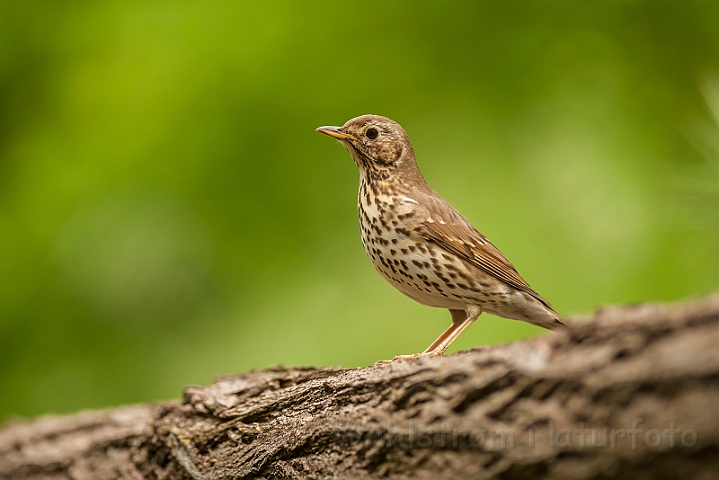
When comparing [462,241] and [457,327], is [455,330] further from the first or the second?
[462,241]

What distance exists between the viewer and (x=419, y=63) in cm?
425

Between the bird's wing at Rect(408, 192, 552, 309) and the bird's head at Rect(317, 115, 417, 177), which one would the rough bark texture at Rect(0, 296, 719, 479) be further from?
the bird's head at Rect(317, 115, 417, 177)

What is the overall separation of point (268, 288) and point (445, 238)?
1577 mm

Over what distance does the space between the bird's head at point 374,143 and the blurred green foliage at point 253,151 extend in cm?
76

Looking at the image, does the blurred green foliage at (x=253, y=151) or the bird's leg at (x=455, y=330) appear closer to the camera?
the bird's leg at (x=455, y=330)

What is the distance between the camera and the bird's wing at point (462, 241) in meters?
2.81

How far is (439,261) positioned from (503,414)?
4.26ft

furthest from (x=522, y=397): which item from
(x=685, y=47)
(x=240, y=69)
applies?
(x=240, y=69)

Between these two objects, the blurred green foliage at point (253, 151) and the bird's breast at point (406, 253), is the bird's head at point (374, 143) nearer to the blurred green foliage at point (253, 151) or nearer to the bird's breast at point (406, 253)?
the bird's breast at point (406, 253)

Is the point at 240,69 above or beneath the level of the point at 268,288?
Answer: above

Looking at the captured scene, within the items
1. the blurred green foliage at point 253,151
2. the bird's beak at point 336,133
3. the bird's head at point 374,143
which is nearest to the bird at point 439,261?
the bird's head at point 374,143

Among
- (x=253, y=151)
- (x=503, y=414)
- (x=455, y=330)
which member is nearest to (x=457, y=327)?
(x=455, y=330)

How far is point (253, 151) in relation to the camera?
4.22 m

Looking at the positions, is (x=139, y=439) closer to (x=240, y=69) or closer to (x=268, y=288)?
(x=268, y=288)
